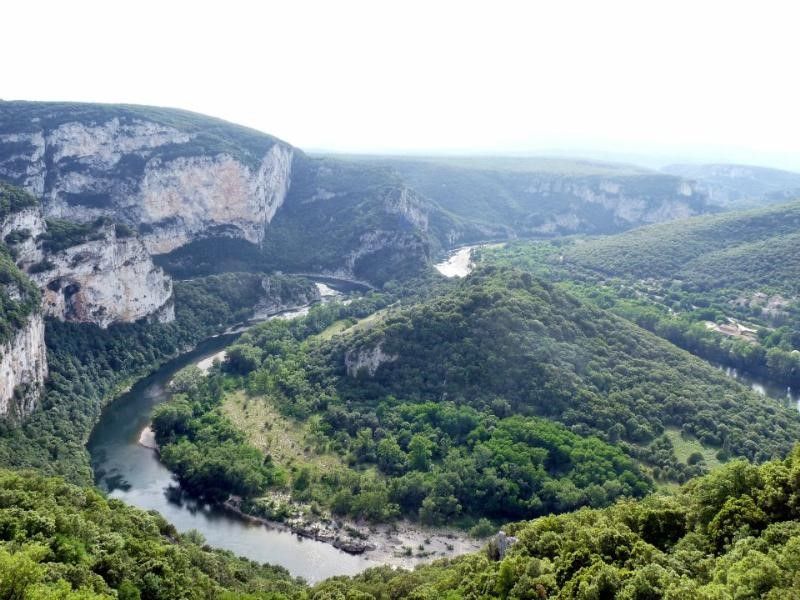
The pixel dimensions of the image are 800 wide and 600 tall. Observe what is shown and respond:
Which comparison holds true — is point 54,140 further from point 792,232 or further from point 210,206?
point 792,232

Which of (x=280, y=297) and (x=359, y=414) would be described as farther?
(x=280, y=297)

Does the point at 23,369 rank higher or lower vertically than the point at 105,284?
lower

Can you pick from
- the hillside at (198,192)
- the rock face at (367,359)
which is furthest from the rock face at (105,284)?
the rock face at (367,359)

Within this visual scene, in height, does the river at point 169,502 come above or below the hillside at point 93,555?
below

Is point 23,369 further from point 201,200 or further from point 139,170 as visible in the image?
point 201,200

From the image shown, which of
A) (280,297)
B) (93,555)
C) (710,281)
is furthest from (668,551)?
(710,281)

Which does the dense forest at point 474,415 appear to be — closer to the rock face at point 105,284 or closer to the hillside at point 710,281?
the rock face at point 105,284

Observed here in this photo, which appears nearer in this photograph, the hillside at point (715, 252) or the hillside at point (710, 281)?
the hillside at point (710, 281)
